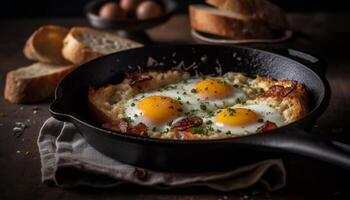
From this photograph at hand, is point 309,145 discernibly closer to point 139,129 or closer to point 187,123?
point 187,123

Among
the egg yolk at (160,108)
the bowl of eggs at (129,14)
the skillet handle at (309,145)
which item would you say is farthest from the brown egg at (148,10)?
the skillet handle at (309,145)

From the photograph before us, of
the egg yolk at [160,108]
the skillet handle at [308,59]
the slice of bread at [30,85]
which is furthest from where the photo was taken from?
the slice of bread at [30,85]

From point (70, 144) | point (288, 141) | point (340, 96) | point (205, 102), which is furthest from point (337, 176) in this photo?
point (70, 144)

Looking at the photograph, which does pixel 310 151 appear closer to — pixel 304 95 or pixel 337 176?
pixel 337 176

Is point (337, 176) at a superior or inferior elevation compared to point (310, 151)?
inferior

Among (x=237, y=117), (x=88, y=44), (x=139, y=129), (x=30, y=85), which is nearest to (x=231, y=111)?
(x=237, y=117)

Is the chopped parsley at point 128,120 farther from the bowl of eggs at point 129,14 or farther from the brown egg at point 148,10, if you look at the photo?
the brown egg at point 148,10
